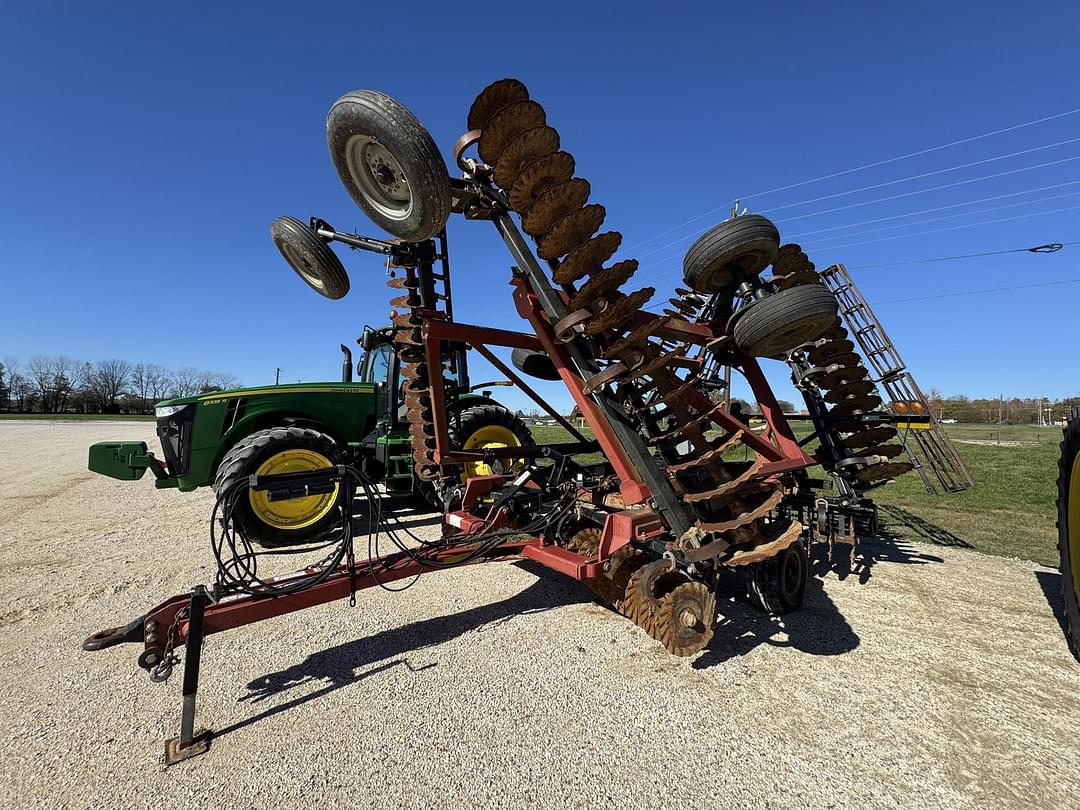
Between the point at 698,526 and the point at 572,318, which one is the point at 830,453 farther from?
the point at 572,318

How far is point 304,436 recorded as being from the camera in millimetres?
5992

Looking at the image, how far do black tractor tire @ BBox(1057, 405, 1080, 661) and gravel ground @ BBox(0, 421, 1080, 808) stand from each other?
301 mm

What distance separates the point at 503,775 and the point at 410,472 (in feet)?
15.8

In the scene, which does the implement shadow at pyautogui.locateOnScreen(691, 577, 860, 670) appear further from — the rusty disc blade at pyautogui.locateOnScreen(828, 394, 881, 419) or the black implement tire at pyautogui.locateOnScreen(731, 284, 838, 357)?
the black implement tire at pyautogui.locateOnScreen(731, 284, 838, 357)

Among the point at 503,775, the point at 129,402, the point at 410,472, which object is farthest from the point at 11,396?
the point at 503,775

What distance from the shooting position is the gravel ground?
2184 millimetres

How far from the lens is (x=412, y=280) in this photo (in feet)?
16.1

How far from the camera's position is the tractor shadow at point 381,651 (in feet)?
9.41

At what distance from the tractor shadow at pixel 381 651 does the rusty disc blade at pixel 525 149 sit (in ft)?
9.94

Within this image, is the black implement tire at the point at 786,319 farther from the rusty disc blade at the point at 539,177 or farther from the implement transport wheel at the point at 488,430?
the implement transport wheel at the point at 488,430

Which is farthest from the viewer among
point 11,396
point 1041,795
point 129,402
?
point 129,402

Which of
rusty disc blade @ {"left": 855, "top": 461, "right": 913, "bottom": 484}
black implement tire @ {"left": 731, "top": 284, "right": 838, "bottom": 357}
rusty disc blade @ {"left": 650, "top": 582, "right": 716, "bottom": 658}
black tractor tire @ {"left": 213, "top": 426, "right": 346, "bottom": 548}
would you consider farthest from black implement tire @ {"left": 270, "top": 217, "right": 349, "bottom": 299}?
rusty disc blade @ {"left": 855, "top": 461, "right": 913, "bottom": 484}

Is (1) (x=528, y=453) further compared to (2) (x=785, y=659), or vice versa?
(1) (x=528, y=453)

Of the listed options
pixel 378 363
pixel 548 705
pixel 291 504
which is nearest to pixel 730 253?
pixel 548 705
